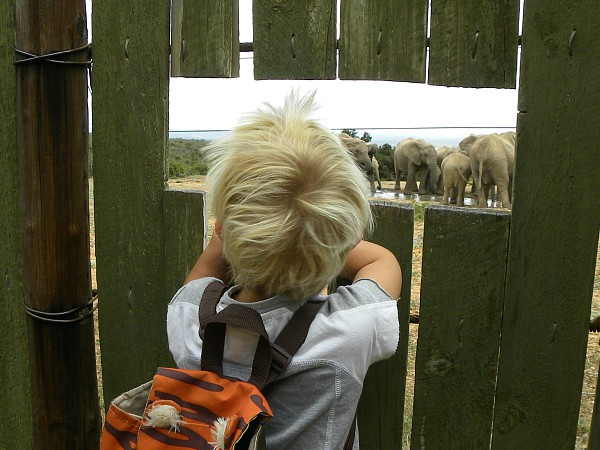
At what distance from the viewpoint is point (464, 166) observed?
42.5 ft

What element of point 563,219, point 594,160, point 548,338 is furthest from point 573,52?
point 548,338

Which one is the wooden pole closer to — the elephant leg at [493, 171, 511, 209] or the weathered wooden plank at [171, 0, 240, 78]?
the weathered wooden plank at [171, 0, 240, 78]

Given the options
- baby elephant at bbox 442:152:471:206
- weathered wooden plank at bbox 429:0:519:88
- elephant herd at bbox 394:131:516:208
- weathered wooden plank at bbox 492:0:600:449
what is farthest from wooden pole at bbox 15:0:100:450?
baby elephant at bbox 442:152:471:206

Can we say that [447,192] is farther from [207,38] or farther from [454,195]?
[207,38]

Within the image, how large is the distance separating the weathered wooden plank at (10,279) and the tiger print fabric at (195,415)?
1056 millimetres

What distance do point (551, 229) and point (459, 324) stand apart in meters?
0.35

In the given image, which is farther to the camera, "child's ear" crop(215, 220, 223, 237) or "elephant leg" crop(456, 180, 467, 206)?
"elephant leg" crop(456, 180, 467, 206)

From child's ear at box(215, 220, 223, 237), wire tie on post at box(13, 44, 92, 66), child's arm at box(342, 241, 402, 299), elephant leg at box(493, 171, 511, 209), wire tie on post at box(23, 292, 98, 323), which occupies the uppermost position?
wire tie on post at box(13, 44, 92, 66)

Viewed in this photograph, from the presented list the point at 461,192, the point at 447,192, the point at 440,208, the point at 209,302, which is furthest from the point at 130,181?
the point at 447,192

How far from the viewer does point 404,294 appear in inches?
71.7

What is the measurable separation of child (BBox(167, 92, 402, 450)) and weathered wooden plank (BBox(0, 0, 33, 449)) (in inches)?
40.3

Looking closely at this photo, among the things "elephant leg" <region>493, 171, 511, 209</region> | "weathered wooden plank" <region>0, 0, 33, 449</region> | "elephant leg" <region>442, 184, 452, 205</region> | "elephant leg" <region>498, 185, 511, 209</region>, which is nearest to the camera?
"weathered wooden plank" <region>0, 0, 33, 449</region>

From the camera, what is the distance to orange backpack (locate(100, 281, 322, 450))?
4.10 feet

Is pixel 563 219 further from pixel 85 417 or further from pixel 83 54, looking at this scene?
pixel 85 417
